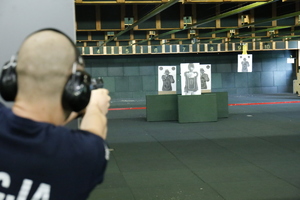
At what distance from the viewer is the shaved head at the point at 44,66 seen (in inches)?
53.6

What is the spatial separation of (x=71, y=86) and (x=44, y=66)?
10 cm

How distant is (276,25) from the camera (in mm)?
14406

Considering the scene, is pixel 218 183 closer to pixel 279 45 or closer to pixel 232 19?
pixel 232 19

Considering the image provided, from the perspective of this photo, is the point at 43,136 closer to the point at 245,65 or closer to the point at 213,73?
Answer: the point at 245,65

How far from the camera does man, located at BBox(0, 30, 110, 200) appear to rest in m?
1.37

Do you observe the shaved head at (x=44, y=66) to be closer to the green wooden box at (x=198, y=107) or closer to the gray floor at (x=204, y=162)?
the gray floor at (x=204, y=162)

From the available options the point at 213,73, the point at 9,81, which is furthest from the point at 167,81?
the point at 9,81

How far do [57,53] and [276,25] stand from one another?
1387 centimetres

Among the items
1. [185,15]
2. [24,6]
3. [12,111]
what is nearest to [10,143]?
[12,111]

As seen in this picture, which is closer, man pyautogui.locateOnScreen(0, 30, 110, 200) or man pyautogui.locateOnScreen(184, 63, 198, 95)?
man pyautogui.locateOnScreen(0, 30, 110, 200)

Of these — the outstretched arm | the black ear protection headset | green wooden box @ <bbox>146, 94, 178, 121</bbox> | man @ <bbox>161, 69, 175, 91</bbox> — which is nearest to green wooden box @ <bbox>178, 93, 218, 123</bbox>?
green wooden box @ <bbox>146, 94, 178, 121</bbox>

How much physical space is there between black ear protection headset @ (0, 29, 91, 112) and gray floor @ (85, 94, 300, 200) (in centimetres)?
423

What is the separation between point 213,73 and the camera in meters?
27.2

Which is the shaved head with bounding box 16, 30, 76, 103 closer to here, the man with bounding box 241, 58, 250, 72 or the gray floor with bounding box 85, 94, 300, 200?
the gray floor with bounding box 85, 94, 300, 200
